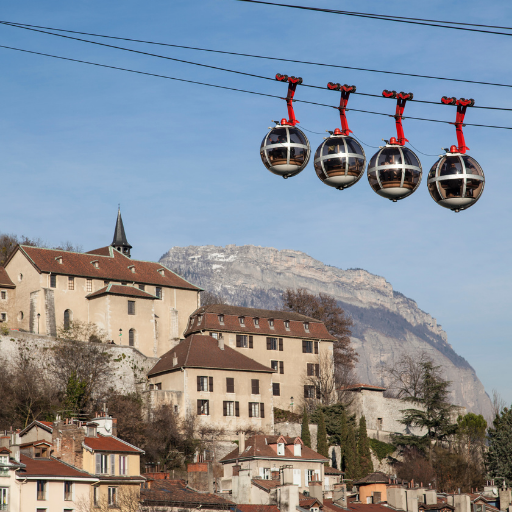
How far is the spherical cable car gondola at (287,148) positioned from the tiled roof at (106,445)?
1095 inches

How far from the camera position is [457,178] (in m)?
14.7

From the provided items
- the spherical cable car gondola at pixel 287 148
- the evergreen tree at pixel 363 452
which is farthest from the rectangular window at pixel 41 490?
the evergreen tree at pixel 363 452

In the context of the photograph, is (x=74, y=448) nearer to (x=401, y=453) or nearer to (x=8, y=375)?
(x=8, y=375)

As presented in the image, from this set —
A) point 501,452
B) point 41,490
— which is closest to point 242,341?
point 501,452

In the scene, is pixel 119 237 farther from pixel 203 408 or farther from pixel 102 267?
pixel 203 408

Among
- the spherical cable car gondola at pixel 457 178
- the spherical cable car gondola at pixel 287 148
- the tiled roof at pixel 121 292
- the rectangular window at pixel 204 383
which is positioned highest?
the tiled roof at pixel 121 292

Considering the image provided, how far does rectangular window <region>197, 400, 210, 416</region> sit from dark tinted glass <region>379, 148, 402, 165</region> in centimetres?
5015

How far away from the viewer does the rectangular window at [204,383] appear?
64.0 metres

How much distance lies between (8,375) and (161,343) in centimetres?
1523

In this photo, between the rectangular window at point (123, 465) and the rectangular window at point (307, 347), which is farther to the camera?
the rectangular window at point (307, 347)

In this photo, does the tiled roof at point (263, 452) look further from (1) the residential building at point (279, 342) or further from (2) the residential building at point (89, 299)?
(2) the residential building at point (89, 299)

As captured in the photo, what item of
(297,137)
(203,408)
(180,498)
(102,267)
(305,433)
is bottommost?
(180,498)

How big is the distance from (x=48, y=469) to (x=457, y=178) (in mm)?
27707

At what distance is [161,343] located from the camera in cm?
7250
